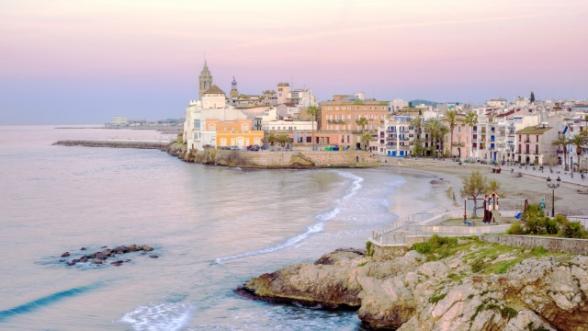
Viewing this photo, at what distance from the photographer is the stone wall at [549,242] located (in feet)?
70.5

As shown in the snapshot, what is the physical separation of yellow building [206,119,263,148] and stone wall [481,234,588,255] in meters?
92.7

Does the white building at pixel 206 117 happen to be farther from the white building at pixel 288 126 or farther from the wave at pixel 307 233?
the wave at pixel 307 233

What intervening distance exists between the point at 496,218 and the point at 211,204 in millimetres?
31957

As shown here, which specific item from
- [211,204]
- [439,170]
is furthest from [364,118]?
[211,204]

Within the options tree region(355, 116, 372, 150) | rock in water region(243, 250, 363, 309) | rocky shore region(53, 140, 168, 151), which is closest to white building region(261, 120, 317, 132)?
tree region(355, 116, 372, 150)

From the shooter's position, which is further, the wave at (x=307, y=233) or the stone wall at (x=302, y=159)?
the stone wall at (x=302, y=159)

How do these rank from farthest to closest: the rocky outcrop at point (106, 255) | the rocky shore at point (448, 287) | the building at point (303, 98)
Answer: the building at point (303, 98)
the rocky outcrop at point (106, 255)
the rocky shore at point (448, 287)

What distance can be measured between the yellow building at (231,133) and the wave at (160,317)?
8713 cm

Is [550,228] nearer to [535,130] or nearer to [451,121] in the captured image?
[535,130]

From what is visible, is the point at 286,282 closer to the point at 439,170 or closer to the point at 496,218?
the point at 496,218

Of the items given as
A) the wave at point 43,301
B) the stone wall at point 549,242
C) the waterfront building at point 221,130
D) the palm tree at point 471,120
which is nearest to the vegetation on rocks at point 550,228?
the stone wall at point 549,242

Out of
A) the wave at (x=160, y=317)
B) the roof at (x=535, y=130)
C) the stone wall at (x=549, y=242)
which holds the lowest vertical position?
the wave at (x=160, y=317)

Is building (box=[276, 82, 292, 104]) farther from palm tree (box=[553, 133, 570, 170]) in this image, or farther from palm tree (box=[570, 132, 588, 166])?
palm tree (box=[570, 132, 588, 166])

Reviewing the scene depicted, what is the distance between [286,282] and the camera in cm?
2916
